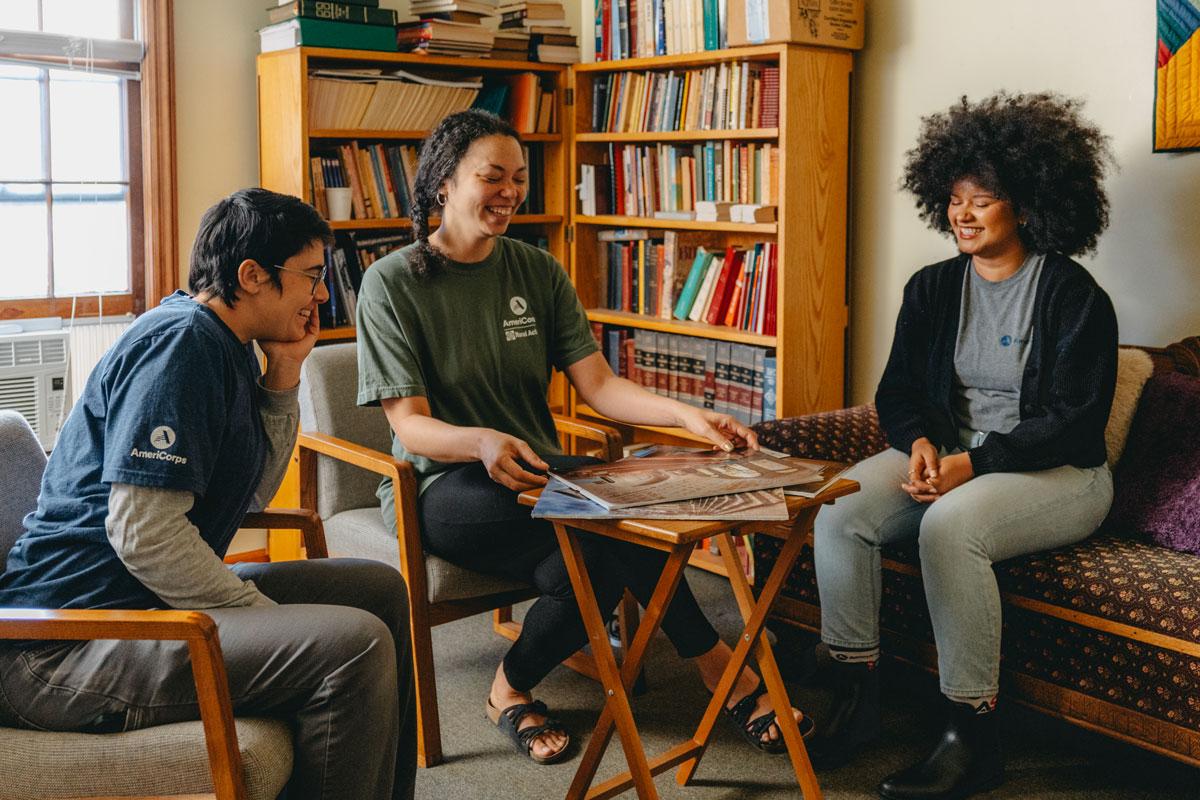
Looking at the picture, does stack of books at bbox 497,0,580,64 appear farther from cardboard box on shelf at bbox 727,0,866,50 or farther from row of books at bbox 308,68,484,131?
cardboard box on shelf at bbox 727,0,866,50

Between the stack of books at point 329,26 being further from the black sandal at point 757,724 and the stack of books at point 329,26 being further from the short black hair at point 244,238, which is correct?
the black sandal at point 757,724

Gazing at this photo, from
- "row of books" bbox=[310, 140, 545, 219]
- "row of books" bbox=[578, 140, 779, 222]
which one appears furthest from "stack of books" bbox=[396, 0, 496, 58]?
"row of books" bbox=[578, 140, 779, 222]

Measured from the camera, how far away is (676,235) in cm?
380

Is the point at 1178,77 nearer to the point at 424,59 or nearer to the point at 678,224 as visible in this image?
the point at 678,224

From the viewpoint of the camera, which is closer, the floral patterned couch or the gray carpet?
the floral patterned couch

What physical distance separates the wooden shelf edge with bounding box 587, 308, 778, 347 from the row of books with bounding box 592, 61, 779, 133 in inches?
23.4

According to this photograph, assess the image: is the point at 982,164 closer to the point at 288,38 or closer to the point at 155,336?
the point at 155,336

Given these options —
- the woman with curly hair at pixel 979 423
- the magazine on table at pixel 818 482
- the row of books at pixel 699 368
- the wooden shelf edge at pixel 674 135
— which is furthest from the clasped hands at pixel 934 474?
the wooden shelf edge at pixel 674 135

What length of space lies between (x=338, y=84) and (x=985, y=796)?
2609 millimetres

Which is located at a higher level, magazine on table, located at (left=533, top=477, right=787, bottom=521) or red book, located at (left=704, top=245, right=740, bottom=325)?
red book, located at (left=704, top=245, right=740, bottom=325)

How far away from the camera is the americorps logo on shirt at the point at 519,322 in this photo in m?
2.56

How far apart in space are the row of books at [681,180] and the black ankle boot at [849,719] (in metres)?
1.42

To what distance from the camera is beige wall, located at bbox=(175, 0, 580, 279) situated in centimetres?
359

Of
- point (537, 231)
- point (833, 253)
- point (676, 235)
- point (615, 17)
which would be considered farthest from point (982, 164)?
point (537, 231)
